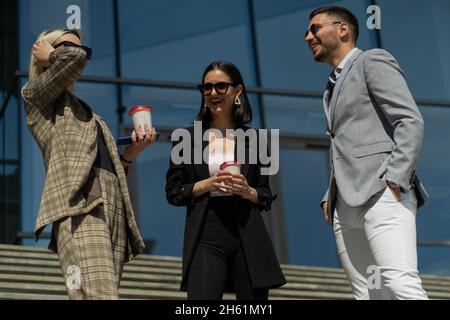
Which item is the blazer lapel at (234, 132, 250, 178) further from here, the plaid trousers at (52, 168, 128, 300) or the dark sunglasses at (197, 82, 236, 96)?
the plaid trousers at (52, 168, 128, 300)

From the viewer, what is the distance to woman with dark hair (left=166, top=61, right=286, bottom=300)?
4922 mm

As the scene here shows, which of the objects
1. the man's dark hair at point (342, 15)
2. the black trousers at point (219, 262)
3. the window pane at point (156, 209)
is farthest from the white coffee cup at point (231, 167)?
the window pane at point (156, 209)

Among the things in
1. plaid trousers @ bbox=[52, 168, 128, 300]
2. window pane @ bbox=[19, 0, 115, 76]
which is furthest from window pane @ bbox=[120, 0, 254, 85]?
plaid trousers @ bbox=[52, 168, 128, 300]

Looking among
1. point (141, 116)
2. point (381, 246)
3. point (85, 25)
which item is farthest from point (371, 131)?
point (85, 25)

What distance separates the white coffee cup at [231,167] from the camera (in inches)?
194

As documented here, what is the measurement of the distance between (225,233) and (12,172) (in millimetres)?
7843

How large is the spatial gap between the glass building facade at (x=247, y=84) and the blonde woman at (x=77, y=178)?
7315 mm

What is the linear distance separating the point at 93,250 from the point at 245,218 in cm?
81

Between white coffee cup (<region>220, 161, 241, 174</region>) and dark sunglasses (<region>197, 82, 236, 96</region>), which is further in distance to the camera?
dark sunglasses (<region>197, 82, 236, 96</region>)

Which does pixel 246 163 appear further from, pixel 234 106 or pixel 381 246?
pixel 381 246

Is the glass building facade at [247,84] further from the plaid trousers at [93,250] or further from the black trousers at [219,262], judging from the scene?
the plaid trousers at [93,250]

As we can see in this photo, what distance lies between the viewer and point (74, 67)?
4828 millimetres

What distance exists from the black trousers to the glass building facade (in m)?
7.22
